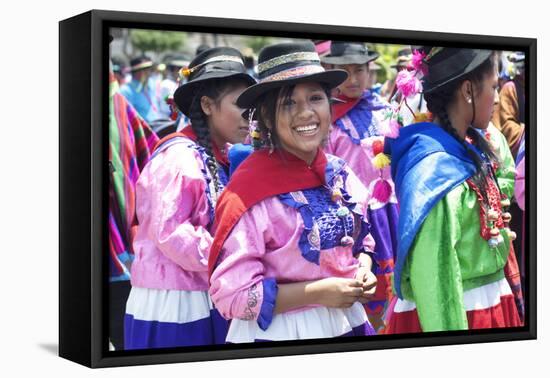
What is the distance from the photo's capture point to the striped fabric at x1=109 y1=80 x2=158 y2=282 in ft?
20.2

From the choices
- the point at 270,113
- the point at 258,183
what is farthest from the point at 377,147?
the point at 258,183

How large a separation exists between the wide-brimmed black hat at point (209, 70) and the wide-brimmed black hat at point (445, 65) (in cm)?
120

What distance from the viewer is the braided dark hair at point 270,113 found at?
649 cm

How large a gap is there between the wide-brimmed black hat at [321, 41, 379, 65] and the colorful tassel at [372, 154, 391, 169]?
1.73 ft

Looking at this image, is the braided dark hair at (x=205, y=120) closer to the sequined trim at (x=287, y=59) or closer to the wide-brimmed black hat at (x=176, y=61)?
the wide-brimmed black hat at (x=176, y=61)

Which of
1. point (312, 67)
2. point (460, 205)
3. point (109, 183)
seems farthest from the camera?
point (460, 205)

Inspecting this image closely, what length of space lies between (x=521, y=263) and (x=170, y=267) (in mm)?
2323

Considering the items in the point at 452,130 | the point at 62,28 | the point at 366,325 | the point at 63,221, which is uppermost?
the point at 62,28

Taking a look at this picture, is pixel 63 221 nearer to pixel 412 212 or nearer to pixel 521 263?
pixel 412 212

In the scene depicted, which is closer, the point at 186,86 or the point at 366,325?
the point at 186,86

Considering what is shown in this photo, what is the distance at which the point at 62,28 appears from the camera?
6477mm

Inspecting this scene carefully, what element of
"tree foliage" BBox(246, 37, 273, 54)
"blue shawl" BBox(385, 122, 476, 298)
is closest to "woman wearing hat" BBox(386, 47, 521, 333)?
"blue shawl" BBox(385, 122, 476, 298)

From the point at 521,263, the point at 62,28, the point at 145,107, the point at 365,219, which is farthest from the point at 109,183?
the point at 521,263

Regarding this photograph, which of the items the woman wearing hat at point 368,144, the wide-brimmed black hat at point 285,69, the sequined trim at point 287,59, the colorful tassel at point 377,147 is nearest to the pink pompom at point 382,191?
the woman wearing hat at point 368,144
